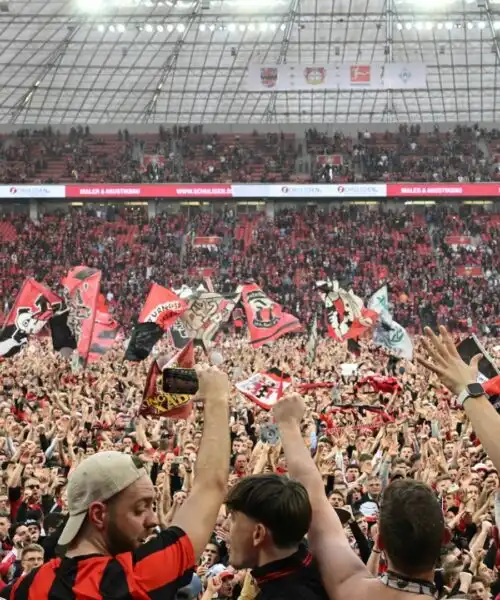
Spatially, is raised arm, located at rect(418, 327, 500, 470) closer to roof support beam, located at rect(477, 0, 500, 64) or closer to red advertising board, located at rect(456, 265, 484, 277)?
roof support beam, located at rect(477, 0, 500, 64)

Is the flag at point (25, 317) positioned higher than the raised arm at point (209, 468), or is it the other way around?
the flag at point (25, 317)

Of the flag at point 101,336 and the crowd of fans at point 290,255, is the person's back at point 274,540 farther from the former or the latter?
the crowd of fans at point 290,255

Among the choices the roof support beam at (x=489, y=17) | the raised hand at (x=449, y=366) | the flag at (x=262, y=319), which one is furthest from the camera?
the roof support beam at (x=489, y=17)

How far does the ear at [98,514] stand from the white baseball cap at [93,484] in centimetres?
1

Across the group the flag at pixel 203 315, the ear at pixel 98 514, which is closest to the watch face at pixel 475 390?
the ear at pixel 98 514

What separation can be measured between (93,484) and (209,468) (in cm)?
38

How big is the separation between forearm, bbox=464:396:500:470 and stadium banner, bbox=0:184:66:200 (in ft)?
160

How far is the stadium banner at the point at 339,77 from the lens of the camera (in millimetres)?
41312

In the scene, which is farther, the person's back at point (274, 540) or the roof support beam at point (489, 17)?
the roof support beam at point (489, 17)

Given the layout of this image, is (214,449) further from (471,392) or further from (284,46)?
(284,46)

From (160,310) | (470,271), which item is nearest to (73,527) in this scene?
(160,310)

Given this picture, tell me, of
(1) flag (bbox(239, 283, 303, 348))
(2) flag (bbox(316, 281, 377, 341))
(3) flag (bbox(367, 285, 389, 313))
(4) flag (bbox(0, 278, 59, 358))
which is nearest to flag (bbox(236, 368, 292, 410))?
(4) flag (bbox(0, 278, 59, 358))

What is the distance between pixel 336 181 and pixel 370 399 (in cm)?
3639

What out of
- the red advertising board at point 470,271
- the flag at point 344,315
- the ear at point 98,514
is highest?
the red advertising board at point 470,271
